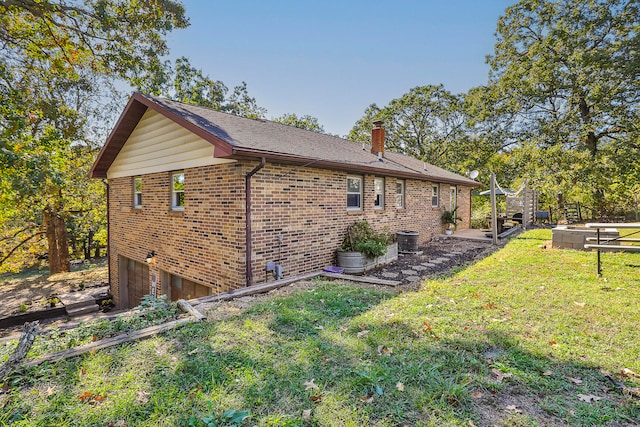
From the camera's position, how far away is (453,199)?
15.7 meters

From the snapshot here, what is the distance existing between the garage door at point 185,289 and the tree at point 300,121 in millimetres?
22167

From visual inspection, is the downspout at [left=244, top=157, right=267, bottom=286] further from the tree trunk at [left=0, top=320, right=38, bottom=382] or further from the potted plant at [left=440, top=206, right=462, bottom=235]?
the potted plant at [left=440, top=206, right=462, bottom=235]

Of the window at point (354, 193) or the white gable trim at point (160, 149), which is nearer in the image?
the white gable trim at point (160, 149)

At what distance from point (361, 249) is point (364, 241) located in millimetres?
357

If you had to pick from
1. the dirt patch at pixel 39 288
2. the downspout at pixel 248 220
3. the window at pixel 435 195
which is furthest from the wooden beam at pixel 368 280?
the dirt patch at pixel 39 288

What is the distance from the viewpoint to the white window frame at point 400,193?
36.1 feet

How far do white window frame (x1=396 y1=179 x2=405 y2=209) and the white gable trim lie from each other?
261 inches

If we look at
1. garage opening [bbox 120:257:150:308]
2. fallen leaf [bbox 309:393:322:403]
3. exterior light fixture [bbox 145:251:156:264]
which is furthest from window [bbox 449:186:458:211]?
fallen leaf [bbox 309:393:322:403]

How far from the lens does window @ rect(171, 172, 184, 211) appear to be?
800 centimetres

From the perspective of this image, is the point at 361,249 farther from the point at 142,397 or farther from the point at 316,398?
the point at 142,397

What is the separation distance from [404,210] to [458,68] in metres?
14.0

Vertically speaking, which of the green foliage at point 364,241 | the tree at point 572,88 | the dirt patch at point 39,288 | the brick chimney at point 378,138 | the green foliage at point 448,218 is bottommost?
the dirt patch at point 39,288

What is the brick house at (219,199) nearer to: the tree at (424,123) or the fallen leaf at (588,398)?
the fallen leaf at (588,398)

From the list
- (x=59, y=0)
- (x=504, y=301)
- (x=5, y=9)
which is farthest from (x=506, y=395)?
(x=5, y=9)
